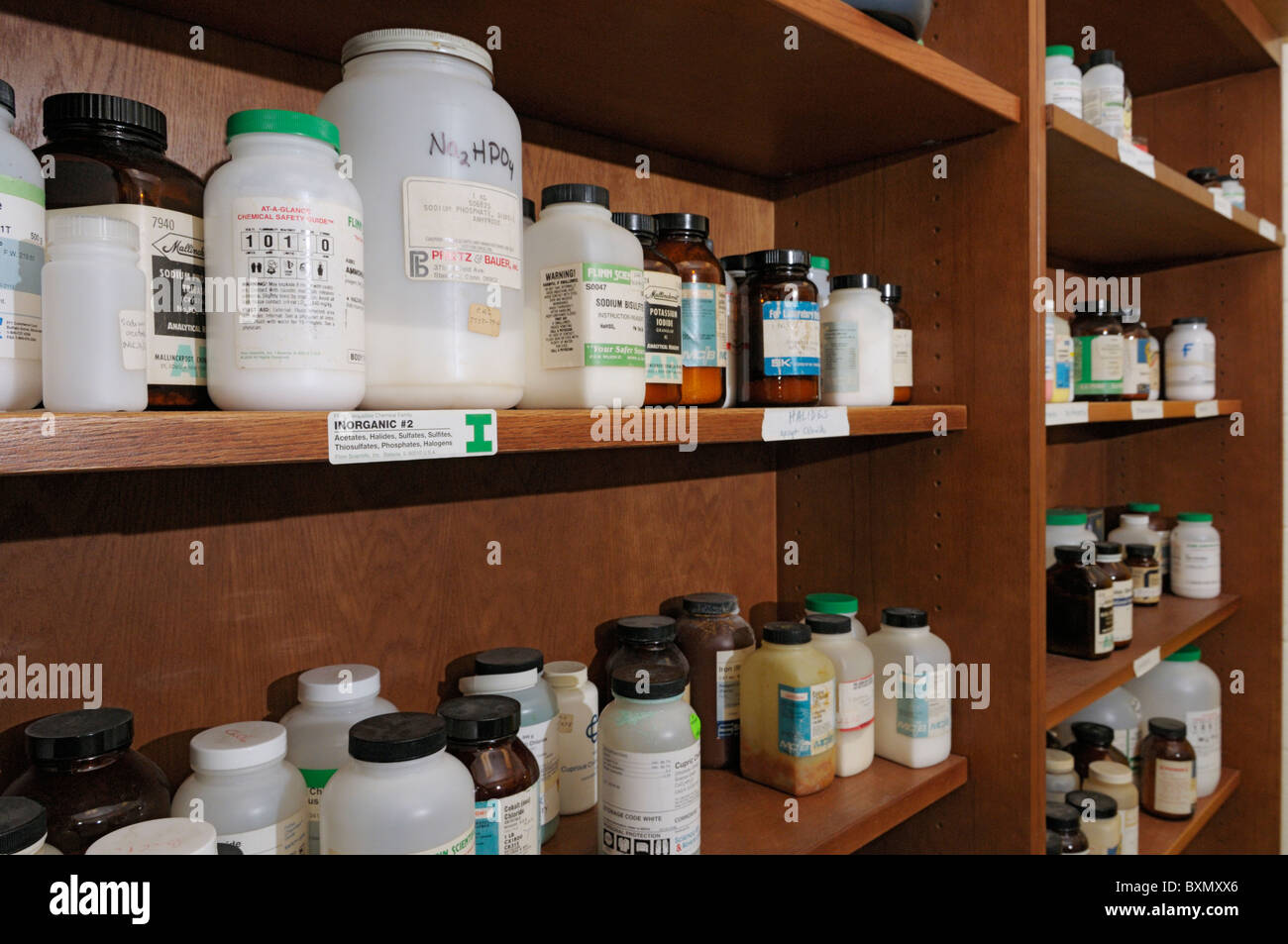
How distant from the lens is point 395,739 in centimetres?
69

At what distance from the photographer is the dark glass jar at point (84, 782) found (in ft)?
2.19

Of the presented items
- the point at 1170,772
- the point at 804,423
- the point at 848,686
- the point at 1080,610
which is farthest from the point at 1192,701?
the point at 804,423

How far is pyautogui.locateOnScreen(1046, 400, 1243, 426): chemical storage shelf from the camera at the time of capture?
1373 mm

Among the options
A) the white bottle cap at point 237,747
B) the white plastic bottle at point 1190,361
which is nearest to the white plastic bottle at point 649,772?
the white bottle cap at point 237,747

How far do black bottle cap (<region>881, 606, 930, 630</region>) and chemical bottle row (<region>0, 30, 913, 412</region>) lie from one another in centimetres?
58

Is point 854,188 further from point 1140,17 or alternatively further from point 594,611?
point 1140,17

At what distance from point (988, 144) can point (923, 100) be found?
171mm

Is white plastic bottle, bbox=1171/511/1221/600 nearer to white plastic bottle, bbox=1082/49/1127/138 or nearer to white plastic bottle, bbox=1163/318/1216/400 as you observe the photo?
white plastic bottle, bbox=1163/318/1216/400

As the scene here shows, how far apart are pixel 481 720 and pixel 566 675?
0.92 feet

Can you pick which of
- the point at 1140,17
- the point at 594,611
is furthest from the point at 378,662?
the point at 1140,17

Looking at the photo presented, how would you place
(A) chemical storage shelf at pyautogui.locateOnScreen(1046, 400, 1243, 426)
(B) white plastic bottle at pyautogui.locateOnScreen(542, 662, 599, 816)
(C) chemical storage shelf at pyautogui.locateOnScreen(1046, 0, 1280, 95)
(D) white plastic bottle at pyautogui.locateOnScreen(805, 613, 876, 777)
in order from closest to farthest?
(B) white plastic bottle at pyautogui.locateOnScreen(542, 662, 599, 816) → (D) white plastic bottle at pyautogui.locateOnScreen(805, 613, 876, 777) → (A) chemical storage shelf at pyautogui.locateOnScreen(1046, 400, 1243, 426) → (C) chemical storage shelf at pyautogui.locateOnScreen(1046, 0, 1280, 95)

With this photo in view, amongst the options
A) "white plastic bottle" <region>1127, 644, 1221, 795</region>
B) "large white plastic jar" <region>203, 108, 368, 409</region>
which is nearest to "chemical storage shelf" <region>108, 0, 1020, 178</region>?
"large white plastic jar" <region>203, 108, 368, 409</region>

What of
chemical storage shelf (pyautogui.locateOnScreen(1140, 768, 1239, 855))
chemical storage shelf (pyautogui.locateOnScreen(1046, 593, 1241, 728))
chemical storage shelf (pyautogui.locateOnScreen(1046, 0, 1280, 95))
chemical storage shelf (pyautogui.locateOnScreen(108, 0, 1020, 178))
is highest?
chemical storage shelf (pyautogui.locateOnScreen(1046, 0, 1280, 95))

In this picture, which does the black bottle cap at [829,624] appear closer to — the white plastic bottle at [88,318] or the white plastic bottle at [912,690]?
the white plastic bottle at [912,690]
